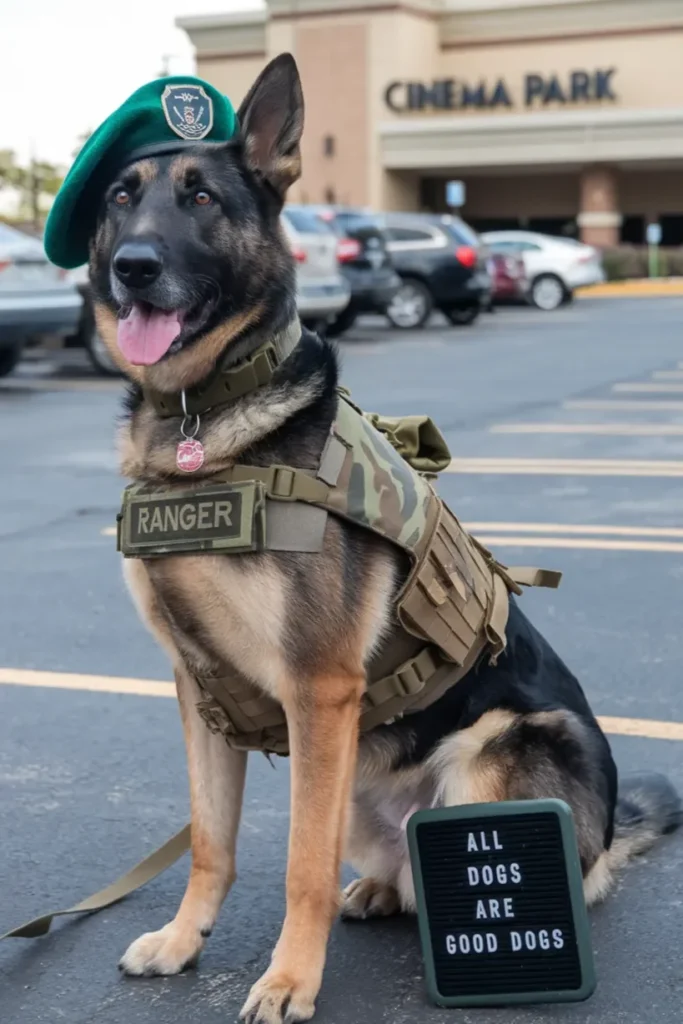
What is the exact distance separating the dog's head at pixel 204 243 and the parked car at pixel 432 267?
20248 millimetres

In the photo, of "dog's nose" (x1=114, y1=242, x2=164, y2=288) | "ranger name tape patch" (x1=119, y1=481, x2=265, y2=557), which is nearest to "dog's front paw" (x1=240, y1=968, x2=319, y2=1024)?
"ranger name tape patch" (x1=119, y1=481, x2=265, y2=557)

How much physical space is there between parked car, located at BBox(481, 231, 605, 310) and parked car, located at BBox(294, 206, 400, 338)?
31.0 feet

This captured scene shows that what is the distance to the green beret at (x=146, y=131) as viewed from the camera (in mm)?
3115

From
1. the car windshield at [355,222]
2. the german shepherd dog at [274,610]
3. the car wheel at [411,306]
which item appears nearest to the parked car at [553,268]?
the car wheel at [411,306]

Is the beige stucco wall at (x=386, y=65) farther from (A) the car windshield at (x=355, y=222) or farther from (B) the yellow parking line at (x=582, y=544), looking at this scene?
(B) the yellow parking line at (x=582, y=544)

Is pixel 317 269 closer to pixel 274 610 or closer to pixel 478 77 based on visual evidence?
pixel 274 610

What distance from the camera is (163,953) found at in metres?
3.26

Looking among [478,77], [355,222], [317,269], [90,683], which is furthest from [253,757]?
[478,77]

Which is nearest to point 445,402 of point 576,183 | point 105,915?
point 105,915

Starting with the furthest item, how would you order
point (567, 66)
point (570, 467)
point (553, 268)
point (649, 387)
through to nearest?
point (567, 66) < point (553, 268) < point (649, 387) < point (570, 467)

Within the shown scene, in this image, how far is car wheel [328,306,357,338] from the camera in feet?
70.1

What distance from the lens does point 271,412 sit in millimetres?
3102

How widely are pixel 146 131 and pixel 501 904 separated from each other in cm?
178

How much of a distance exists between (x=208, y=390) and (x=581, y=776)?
118cm
